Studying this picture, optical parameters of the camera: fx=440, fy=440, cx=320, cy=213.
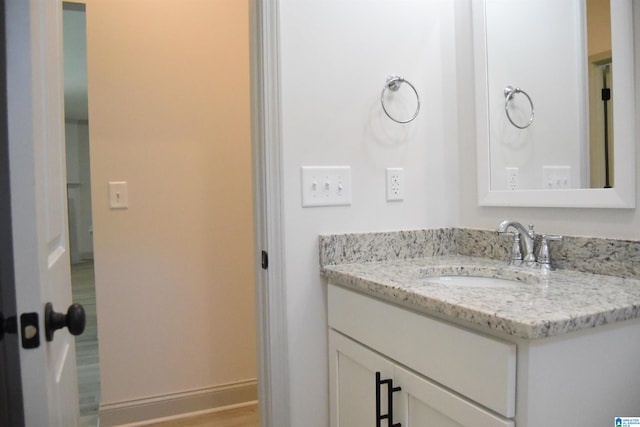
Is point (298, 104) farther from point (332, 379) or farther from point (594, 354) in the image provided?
point (594, 354)

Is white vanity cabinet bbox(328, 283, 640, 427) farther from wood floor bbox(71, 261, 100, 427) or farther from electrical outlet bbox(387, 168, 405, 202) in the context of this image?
wood floor bbox(71, 261, 100, 427)

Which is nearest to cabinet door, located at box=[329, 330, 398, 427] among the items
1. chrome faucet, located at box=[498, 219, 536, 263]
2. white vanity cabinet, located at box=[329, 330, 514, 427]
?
white vanity cabinet, located at box=[329, 330, 514, 427]

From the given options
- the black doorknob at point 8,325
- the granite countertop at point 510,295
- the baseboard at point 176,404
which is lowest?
the baseboard at point 176,404

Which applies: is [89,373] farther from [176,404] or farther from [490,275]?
[490,275]

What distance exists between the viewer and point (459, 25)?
1594mm

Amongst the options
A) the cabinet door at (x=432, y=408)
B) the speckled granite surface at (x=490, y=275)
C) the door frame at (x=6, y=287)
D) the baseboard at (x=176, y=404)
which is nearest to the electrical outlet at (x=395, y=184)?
the speckled granite surface at (x=490, y=275)

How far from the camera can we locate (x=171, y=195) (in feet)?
7.07

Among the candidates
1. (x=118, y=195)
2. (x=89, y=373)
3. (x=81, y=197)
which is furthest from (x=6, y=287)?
(x=81, y=197)

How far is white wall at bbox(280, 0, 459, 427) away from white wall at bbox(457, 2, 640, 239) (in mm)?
38

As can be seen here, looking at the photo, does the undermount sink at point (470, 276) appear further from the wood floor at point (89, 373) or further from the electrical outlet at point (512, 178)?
the wood floor at point (89, 373)

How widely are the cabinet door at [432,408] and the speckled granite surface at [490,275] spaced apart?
0.53 ft

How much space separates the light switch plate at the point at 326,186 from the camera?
1.38m

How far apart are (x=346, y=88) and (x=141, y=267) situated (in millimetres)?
1331

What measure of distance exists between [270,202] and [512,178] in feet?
2.61
